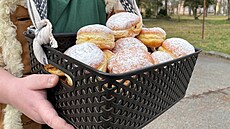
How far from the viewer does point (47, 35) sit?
580 millimetres

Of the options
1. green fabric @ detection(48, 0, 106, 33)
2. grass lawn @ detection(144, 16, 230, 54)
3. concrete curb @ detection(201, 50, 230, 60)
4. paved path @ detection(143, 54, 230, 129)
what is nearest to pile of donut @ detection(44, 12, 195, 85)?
green fabric @ detection(48, 0, 106, 33)

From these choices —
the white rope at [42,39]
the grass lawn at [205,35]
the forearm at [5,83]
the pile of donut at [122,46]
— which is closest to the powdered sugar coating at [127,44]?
the pile of donut at [122,46]

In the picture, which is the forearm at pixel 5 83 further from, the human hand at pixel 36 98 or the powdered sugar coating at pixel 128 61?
the powdered sugar coating at pixel 128 61

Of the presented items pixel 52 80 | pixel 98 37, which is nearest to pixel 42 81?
pixel 52 80

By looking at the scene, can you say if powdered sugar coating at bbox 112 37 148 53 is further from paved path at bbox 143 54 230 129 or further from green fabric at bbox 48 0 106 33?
paved path at bbox 143 54 230 129

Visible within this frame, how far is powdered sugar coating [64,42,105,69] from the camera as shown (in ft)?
1.78

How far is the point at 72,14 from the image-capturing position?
2.68ft

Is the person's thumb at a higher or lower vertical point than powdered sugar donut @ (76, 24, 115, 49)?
lower

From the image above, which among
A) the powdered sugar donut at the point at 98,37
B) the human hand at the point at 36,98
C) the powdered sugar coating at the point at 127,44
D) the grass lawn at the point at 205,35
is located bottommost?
the grass lawn at the point at 205,35

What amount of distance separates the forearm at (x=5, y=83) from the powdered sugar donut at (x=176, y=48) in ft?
1.13

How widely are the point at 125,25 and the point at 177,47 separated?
0.40ft

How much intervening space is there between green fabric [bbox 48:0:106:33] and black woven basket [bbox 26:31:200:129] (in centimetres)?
16

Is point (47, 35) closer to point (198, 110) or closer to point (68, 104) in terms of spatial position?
point (68, 104)

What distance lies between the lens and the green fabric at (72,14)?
0.78m
